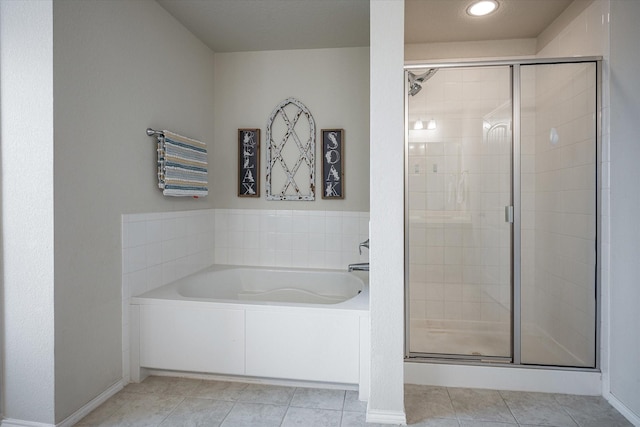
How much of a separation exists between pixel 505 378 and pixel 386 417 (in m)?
0.87

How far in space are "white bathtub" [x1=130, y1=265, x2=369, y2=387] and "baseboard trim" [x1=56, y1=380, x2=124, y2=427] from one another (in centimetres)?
15

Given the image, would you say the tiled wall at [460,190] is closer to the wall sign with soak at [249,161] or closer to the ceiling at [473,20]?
the ceiling at [473,20]

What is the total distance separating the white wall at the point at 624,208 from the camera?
6.46 feet

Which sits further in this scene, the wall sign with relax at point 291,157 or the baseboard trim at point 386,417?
the wall sign with relax at point 291,157

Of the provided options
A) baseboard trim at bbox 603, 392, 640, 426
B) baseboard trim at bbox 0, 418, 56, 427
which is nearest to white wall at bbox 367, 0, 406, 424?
baseboard trim at bbox 603, 392, 640, 426

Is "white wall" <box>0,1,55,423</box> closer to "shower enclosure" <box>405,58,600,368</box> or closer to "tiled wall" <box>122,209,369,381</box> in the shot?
"tiled wall" <box>122,209,369,381</box>

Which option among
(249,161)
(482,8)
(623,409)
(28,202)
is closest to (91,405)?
(28,202)

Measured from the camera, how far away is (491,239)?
97.3 inches

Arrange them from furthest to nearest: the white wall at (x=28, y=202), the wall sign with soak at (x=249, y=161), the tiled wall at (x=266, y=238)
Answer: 1. the wall sign with soak at (x=249, y=161)
2. the tiled wall at (x=266, y=238)
3. the white wall at (x=28, y=202)

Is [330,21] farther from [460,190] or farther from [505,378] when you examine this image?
[505,378]

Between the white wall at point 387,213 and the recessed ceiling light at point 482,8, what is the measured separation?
105cm

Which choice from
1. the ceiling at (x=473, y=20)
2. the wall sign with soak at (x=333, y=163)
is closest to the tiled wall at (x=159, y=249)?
the wall sign with soak at (x=333, y=163)

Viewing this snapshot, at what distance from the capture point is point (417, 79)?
2.39m

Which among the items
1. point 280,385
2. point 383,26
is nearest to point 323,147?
point 383,26
